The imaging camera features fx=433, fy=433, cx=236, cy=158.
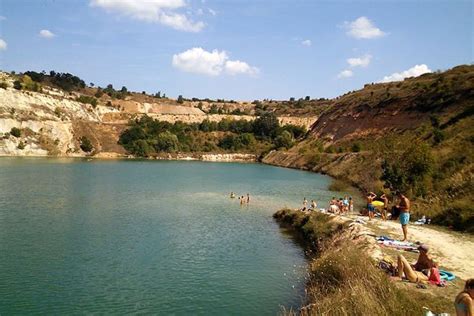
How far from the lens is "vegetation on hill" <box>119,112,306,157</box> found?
12681 centimetres

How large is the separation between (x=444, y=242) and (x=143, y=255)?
15.4 m

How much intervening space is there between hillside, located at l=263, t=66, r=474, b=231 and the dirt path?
208cm

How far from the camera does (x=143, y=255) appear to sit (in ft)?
77.6

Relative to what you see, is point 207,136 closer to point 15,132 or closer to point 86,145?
point 86,145

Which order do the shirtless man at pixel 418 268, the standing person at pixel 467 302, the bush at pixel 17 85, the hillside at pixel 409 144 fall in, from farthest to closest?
the bush at pixel 17 85, the hillside at pixel 409 144, the shirtless man at pixel 418 268, the standing person at pixel 467 302

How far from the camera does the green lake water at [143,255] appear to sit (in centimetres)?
1712

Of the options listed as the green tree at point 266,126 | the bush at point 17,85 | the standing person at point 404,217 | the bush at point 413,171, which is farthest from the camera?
the green tree at point 266,126

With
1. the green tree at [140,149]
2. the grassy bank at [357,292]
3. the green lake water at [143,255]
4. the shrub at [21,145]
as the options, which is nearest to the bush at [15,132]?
the shrub at [21,145]

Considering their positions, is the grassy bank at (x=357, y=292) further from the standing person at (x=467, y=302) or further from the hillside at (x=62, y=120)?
the hillside at (x=62, y=120)

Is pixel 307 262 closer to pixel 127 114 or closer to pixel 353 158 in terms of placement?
pixel 353 158

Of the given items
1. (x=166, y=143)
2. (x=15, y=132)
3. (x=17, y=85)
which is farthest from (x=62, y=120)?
(x=166, y=143)

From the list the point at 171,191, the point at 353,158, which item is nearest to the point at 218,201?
the point at 171,191

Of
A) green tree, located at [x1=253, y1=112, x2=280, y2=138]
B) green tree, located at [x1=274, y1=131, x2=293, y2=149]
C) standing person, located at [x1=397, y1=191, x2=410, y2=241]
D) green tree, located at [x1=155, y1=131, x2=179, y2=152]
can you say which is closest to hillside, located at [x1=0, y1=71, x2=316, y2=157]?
green tree, located at [x1=155, y1=131, x2=179, y2=152]

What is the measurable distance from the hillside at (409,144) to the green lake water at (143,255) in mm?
10121
